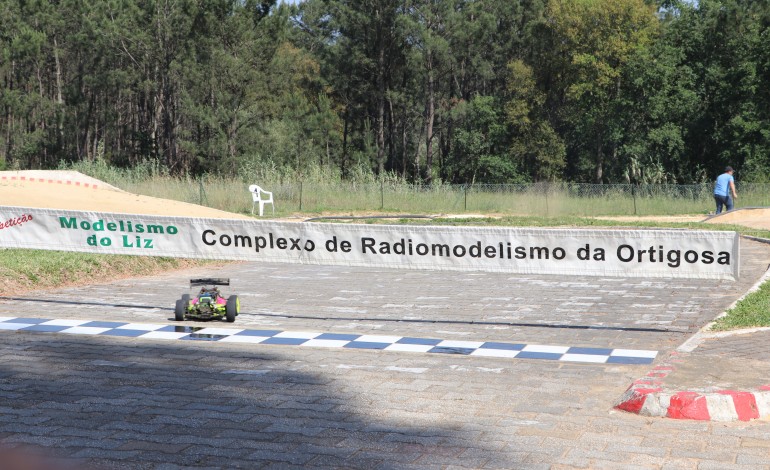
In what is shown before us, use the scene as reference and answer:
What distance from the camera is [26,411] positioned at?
736cm

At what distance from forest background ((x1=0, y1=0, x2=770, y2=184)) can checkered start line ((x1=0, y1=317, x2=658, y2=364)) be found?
36634 millimetres

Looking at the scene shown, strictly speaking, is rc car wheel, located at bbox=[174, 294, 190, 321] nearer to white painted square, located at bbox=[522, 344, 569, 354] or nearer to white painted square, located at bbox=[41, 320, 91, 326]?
white painted square, located at bbox=[41, 320, 91, 326]

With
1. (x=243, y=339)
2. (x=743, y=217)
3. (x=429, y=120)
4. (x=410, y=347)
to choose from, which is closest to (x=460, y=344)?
(x=410, y=347)

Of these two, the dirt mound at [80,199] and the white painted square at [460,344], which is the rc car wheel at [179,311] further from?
→ the dirt mound at [80,199]

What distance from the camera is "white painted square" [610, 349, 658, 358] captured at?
384 inches

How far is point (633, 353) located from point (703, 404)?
2.69 m

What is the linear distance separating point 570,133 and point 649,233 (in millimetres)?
60612

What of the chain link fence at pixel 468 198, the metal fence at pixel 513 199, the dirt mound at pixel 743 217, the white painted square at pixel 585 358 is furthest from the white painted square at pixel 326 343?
the metal fence at pixel 513 199

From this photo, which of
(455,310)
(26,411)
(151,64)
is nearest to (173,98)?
(151,64)

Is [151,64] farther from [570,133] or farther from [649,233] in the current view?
[649,233]

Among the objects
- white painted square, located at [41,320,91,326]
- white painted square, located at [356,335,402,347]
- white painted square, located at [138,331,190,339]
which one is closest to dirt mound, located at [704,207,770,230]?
white painted square, located at [356,335,402,347]

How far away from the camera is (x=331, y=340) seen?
10.7 m

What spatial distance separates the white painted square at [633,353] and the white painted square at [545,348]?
19.9 inches

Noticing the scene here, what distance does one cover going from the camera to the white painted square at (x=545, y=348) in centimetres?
999
